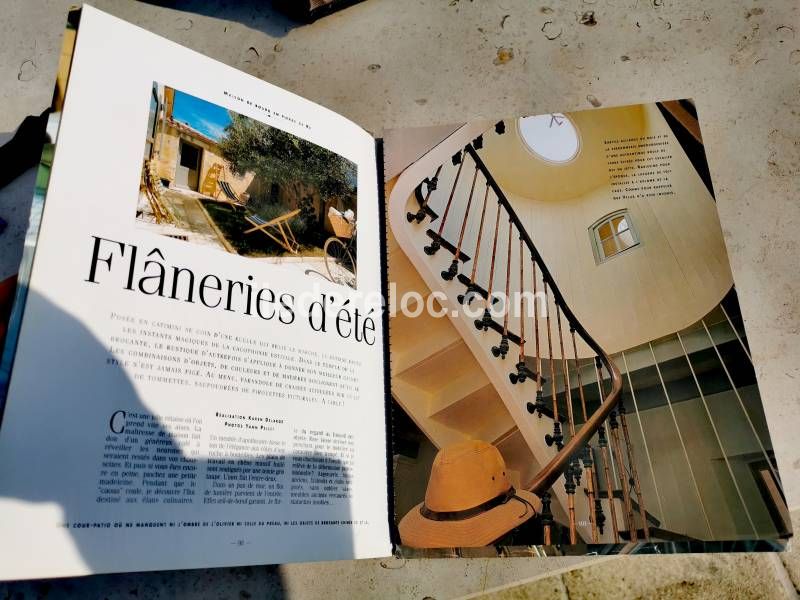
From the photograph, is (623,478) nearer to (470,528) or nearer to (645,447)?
(645,447)

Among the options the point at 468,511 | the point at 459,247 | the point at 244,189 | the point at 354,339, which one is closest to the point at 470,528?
the point at 468,511

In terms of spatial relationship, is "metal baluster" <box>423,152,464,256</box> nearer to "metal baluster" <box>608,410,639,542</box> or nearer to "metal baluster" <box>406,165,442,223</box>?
"metal baluster" <box>406,165,442,223</box>

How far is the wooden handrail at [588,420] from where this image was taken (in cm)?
62

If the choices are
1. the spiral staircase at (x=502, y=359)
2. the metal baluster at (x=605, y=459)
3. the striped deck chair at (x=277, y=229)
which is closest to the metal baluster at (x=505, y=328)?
the spiral staircase at (x=502, y=359)

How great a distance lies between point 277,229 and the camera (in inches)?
26.2

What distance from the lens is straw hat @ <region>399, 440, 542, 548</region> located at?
23.8 inches

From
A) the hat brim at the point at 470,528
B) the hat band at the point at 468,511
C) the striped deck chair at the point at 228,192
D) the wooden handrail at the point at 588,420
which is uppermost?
the striped deck chair at the point at 228,192

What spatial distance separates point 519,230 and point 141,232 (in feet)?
1.60

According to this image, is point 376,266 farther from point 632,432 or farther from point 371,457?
point 632,432

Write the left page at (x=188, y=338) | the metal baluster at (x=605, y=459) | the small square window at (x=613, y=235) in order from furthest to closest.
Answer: the small square window at (x=613, y=235) < the metal baluster at (x=605, y=459) < the left page at (x=188, y=338)

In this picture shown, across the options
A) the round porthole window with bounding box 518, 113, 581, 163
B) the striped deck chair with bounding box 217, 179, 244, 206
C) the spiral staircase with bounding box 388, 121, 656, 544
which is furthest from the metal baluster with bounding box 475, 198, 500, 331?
the striped deck chair with bounding box 217, 179, 244, 206

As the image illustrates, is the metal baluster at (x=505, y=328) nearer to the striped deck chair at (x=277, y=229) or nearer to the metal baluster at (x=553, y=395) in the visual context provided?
the metal baluster at (x=553, y=395)

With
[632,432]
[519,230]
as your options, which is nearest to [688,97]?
[519,230]

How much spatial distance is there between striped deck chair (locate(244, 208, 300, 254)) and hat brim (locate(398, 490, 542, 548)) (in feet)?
1.19
